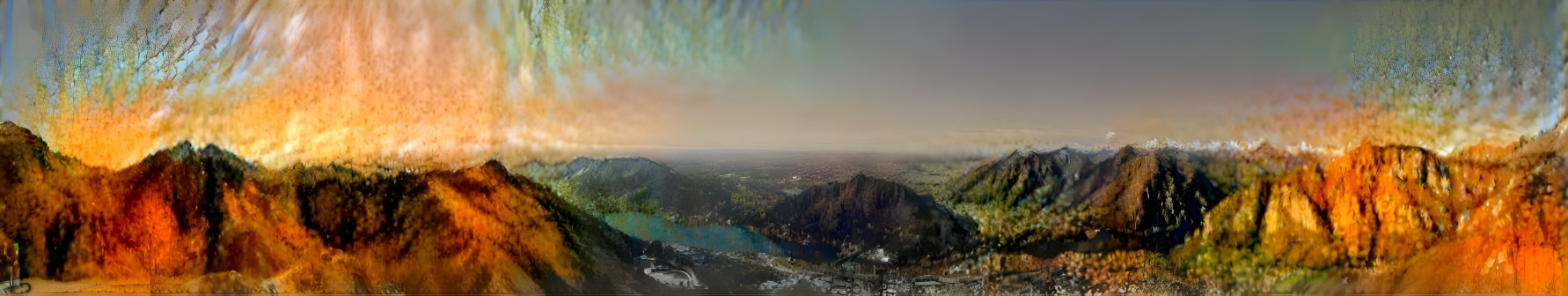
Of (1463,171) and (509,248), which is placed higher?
(1463,171)

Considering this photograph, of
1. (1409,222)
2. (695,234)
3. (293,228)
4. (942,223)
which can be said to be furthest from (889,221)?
(293,228)

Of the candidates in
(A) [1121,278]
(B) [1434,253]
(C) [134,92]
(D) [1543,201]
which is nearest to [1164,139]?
(A) [1121,278]

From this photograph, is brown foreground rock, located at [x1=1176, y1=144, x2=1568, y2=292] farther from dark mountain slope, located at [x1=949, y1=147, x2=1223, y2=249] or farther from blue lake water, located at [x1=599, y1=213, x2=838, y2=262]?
blue lake water, located at [x1=599, y1=213, x2=838, y2=262]

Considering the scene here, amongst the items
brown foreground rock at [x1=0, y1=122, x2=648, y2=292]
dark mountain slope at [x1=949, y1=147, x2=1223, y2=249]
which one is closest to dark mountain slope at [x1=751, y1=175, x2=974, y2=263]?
dark mountain slope at [x1=949, y1=147, x2=1223, y2=249]

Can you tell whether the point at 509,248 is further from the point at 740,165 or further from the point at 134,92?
the point at 134,92

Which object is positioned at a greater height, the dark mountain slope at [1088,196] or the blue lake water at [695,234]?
the dark mountain slope at [1088,196]

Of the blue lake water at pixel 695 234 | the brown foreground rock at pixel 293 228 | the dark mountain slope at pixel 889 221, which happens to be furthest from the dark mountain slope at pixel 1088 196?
the brown foreground rock at pixel 293 228

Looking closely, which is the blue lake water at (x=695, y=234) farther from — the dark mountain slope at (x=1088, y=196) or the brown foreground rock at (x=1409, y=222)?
the brown foreground rock at (x=1409, y=222)
